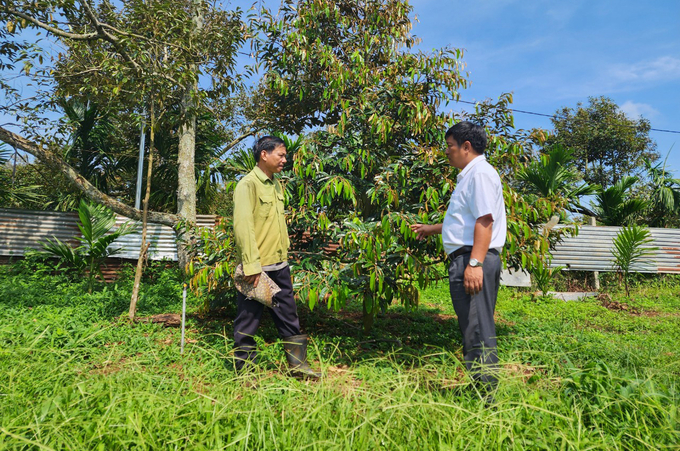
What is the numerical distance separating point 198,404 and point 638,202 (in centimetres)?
1116

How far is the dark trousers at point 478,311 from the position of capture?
235 centimetres

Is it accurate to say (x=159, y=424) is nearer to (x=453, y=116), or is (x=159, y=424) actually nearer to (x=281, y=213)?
(x=281, y=213)

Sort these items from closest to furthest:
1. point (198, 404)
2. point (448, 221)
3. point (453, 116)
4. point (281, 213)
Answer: point (198, 404) → point (448, 221) → point (281, 213) → point (453, 116)

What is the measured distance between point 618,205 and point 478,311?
1001cm

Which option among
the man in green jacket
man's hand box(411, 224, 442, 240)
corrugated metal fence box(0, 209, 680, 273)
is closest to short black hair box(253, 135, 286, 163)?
the man in green jacket

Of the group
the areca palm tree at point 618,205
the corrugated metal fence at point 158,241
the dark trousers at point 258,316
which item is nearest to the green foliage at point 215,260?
the dark trousers at point 258,316

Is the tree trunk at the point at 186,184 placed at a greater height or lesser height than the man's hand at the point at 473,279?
greater

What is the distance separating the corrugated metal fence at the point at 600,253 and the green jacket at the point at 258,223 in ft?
27.3

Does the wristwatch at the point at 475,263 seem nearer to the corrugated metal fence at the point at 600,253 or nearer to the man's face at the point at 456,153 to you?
the man's face at the point at 456,153

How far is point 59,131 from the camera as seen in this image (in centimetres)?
658

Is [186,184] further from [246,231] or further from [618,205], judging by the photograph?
[618,205]

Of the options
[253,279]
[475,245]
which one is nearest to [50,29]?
[253,279]

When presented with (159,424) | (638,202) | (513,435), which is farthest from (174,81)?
(638,202)

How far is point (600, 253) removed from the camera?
9.87 meters
